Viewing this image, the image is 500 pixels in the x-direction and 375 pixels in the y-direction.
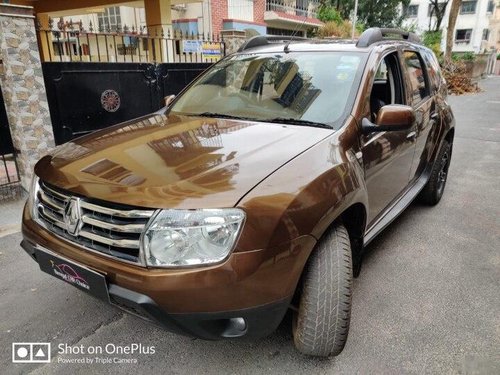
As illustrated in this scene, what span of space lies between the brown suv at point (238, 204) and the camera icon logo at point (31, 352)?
1.74ft

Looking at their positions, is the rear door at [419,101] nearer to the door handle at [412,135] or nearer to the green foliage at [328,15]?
the door handle at [412,135]

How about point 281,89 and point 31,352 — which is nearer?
point 31,352

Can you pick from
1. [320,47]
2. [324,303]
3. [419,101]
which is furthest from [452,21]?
[324,303]

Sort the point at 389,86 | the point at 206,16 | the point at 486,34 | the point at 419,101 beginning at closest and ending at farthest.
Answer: the point at 389,86, the point at 419,101, the point at 206,16, the point at 486,34

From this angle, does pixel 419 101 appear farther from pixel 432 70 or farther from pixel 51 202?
pixel 51 202

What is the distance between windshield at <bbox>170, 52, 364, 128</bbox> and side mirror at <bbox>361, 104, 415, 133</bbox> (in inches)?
7.6

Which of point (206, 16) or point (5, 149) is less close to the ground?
point (206, 16)

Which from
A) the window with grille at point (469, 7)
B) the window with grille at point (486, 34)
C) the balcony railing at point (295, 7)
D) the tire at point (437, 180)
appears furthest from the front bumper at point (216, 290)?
the window with grille at point (486, 34)

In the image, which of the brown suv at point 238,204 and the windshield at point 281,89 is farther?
the windshield at point 281,89

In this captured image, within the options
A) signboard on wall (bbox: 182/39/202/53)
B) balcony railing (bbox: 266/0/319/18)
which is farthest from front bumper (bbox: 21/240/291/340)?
balcony railing (bbox: 266/0/319/18)

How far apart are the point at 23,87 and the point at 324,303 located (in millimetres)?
4098

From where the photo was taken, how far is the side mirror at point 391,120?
8.12 feet

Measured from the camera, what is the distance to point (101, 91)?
19.1 ft

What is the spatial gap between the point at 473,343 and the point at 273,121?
5.79 feet
